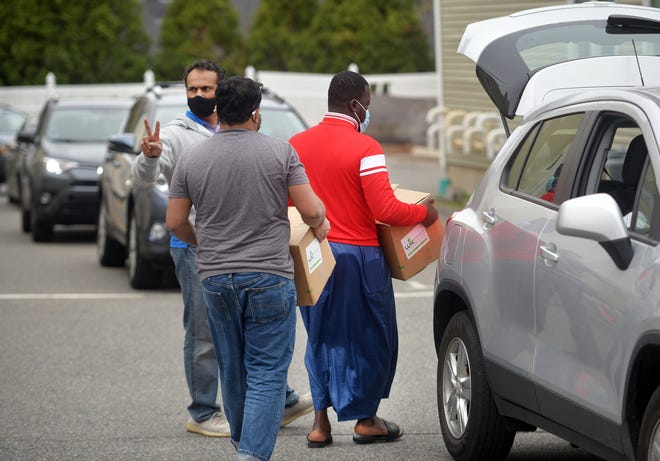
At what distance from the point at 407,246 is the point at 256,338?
1.35m

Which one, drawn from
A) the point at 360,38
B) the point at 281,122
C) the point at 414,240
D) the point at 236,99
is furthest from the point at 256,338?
the point at 360,38

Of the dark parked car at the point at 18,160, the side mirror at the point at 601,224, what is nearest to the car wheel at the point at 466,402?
the side mirror at the point at 601,224

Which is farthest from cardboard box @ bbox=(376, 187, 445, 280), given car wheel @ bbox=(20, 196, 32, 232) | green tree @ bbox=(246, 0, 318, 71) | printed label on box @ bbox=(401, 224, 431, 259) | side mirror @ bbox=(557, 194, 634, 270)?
green tree @ bbox=(246, 0, 318, 71)

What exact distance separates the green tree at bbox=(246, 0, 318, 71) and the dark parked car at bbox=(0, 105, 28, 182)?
44.7 feet

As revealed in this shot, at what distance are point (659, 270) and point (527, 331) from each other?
3.74 ft

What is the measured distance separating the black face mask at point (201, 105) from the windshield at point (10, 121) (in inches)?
793

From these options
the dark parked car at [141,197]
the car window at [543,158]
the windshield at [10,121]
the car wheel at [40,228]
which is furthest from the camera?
the windshield at [10,121]

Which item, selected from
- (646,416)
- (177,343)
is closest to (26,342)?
(177,343)

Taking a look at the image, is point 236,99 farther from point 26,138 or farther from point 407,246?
point 26,138

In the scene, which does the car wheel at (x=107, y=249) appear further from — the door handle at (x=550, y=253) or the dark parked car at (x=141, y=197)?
the door handle at (x=550, y=253)

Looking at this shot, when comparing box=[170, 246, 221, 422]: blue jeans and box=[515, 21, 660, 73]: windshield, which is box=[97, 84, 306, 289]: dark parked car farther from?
box=[515, 21, 660, 73]: windshield

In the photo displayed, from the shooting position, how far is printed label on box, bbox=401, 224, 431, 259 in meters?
6.94

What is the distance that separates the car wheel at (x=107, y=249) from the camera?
14.8 metres

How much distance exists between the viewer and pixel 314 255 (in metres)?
6.16
